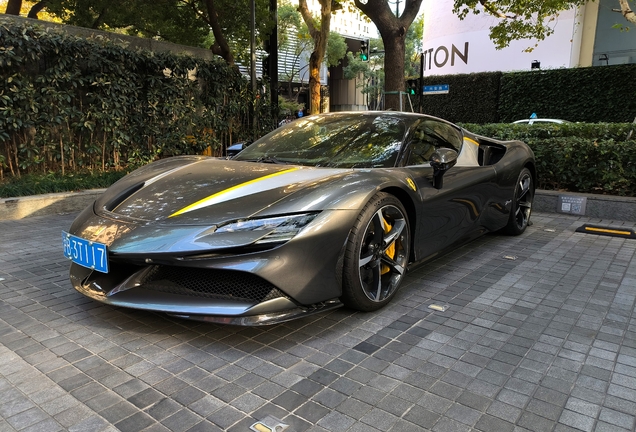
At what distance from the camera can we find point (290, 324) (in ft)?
9.40

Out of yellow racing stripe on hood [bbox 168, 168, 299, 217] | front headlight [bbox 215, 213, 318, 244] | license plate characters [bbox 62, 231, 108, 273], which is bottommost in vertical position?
license plate characters [bbox 62, 231, 108, 273]

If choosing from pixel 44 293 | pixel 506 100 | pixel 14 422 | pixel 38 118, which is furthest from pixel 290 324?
pixel 506 100

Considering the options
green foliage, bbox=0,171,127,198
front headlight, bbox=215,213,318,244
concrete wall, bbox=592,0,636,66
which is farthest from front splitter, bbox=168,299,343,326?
concrete wall, bbox=592,0,636,66

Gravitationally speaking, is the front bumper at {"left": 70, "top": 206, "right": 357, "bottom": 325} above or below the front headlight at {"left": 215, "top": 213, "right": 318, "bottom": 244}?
below

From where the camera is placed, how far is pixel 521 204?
5.33 metres

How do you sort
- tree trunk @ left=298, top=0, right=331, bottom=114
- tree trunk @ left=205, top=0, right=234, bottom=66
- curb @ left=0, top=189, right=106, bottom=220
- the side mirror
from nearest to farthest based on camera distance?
the side mirror
curb @ left=0, top=189, right=106, bottom=220
tree trunk @ left=205, top=0, right=234, bottom=66
tree trunk @ left=298, top=0, right=331, bottom=114

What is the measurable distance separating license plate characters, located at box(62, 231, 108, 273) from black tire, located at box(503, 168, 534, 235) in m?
4.06

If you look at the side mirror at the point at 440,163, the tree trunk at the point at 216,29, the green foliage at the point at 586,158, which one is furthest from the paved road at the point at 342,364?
the tree trunk at the point at 216,29

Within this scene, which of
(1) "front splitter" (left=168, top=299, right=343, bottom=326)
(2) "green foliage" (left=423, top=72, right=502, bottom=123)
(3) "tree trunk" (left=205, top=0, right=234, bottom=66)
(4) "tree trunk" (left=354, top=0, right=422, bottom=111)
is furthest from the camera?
(2) "green foliage" (left=423, top=72, right=502, bottom=123)

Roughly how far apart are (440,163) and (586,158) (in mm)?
4058

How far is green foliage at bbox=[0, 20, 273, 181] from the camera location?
6.18 m

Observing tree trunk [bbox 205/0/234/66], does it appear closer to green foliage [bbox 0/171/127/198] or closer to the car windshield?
green foliage [bbox 0/171/127/198]

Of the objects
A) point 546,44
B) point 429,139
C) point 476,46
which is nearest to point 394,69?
point 429,139

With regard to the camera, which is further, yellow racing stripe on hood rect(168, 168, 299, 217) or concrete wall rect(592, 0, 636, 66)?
concrete wall rect(592, 0, 636, 66)
